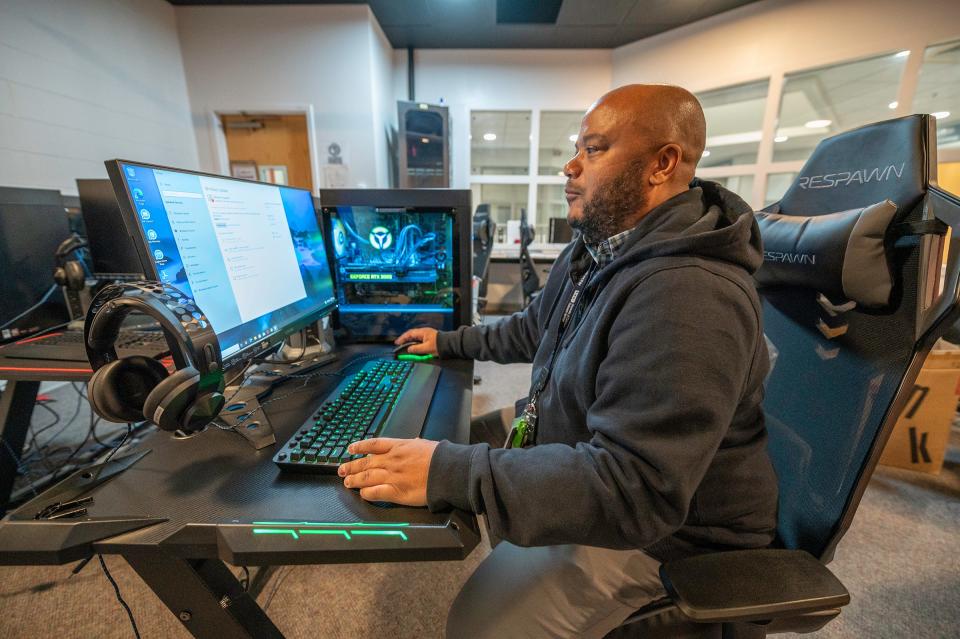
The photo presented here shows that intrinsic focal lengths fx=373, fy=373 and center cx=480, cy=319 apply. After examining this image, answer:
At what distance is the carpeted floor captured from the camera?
1.10 metres

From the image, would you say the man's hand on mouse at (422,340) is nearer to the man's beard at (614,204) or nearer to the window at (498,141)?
the man's beard at (614,204)

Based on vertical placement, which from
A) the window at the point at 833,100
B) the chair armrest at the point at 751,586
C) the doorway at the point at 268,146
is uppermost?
the window at the point at 833,100

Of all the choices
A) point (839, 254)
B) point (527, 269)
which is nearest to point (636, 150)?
point (839, 254)

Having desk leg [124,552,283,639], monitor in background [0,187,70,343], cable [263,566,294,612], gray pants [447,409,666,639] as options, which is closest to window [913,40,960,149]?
gray pants [447,409,666,639]

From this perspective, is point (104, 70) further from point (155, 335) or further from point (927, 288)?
point (927, 288)

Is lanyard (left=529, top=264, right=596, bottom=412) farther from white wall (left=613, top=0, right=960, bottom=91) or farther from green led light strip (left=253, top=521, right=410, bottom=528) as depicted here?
white wall (left=613, top=0, right=960, bottom=91)

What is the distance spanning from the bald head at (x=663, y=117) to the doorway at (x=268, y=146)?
4.07 metres

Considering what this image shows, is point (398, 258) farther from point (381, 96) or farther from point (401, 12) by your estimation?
point (401, 12)

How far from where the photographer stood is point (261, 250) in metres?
0.85

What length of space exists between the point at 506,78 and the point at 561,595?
17.1ft

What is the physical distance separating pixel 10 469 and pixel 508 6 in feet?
15.3

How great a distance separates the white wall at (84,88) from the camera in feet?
7.77

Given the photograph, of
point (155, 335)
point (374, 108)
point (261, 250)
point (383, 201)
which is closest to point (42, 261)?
point (155, 335)

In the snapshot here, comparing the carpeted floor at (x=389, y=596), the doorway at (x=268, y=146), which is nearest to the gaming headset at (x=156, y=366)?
the carpeted floor at (x=389, y=596)
